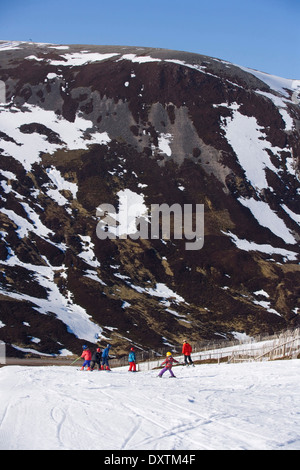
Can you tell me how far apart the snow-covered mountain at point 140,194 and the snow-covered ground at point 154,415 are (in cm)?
4141

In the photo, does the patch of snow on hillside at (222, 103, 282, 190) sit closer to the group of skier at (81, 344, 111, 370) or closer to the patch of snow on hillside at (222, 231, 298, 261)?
the patch of snow on hillside at (222, 231, 298, 261)

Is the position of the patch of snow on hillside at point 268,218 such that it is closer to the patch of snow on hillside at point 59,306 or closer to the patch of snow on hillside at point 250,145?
the patch of snow on hillside at point 250,145

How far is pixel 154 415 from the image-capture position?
12672mm

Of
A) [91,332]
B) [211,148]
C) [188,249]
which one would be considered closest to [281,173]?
[211,148]

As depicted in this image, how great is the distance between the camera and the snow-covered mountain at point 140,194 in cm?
7150

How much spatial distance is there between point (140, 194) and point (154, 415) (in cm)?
9174

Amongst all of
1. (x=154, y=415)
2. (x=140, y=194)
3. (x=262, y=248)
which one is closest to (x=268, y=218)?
(x=262, y=248)

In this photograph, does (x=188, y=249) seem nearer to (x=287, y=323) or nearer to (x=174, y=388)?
(x=287, y=323)

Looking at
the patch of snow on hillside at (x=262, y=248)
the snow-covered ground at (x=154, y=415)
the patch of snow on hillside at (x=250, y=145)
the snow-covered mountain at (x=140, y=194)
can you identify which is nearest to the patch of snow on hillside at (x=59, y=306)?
the snow-covered mountain at (x=140, y=194)

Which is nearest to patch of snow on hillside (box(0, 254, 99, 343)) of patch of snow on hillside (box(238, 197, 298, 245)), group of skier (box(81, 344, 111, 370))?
group of skier (box(81, 344, 111, 370))

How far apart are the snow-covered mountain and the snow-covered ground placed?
1630 inches

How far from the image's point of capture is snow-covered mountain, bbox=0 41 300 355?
71.5m

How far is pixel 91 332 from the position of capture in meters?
64.8

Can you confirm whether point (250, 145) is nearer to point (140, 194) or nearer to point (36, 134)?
point (140, 194)
